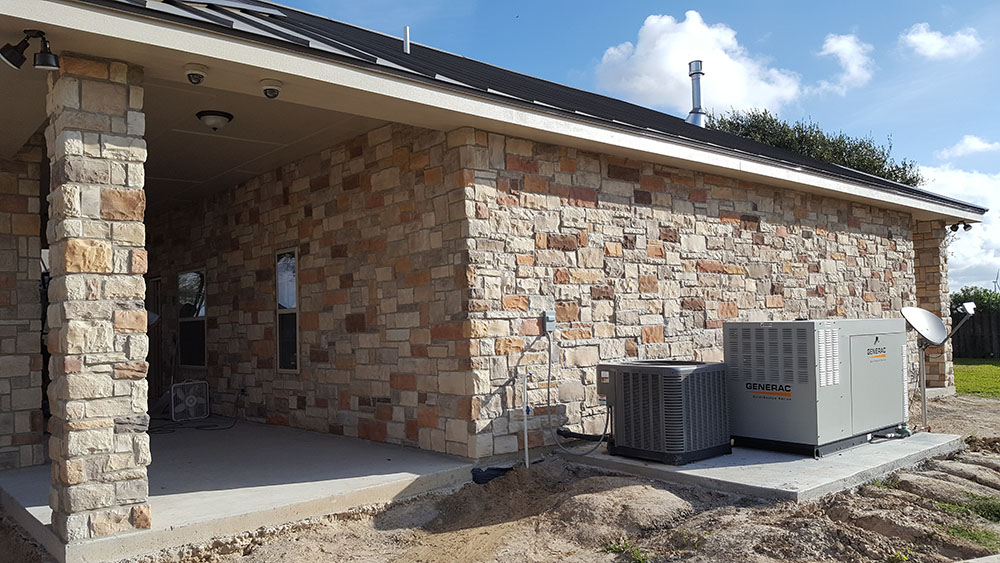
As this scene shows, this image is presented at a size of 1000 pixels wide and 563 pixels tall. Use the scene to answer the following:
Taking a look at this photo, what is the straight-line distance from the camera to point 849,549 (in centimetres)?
425

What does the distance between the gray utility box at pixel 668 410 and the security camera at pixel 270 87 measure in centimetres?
330

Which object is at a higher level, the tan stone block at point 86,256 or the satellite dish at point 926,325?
the tan stone block at point 86,256

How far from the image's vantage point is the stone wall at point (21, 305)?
6715 mm

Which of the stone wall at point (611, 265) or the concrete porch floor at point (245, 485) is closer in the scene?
the concrete porch floor at point (245, 485)

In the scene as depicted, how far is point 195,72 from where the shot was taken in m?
4.77

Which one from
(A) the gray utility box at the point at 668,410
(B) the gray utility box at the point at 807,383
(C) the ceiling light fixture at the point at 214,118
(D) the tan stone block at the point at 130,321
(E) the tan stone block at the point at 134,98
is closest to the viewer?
(D) the tan stone block at the point at 130,321

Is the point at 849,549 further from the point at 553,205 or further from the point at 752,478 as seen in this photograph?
the point at 553,205

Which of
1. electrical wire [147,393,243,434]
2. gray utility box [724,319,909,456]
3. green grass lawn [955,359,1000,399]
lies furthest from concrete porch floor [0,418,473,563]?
green grass lawn [955,359,1000,399]

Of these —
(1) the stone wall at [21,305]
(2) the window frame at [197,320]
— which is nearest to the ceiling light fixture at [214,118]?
(1) the stone wall at [21,305]

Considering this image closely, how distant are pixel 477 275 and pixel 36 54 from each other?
3392 millimetres

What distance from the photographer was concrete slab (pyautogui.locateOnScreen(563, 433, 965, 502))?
16.7ft

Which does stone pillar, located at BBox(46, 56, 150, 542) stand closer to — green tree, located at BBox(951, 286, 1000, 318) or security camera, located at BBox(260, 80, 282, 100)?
security camera, located at BBox(260, 80, 282, 100)

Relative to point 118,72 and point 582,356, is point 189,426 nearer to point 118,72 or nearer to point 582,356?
point 582,356

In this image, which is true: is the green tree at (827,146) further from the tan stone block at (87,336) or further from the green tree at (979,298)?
the tan stone block at (87,336)
